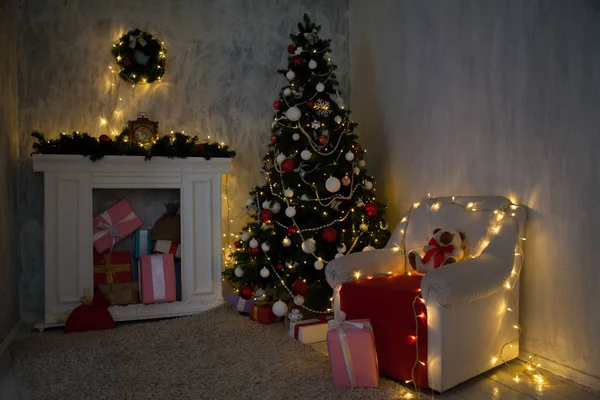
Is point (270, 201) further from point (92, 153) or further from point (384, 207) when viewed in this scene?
point (92, 153)

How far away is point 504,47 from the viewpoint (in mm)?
2777

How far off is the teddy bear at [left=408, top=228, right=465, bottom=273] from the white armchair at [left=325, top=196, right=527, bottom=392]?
0.06m

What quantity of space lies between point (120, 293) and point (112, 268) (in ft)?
0.77

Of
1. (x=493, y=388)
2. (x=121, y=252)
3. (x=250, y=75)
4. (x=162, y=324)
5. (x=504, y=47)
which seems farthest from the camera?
(x=250, y=75)

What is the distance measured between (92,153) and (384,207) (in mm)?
2196

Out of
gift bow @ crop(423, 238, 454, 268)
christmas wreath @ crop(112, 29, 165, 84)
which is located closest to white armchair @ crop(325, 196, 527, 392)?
gift bow @ crop(423, 238, 454, 268)

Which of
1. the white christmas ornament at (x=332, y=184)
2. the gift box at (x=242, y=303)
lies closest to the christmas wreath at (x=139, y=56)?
the white christmas ornament at (x=332, y=184)

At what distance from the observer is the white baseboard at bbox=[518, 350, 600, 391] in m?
2.26

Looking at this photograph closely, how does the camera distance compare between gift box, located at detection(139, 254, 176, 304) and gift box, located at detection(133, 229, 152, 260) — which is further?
gift box, located at detection(133, 229, 152, 260)

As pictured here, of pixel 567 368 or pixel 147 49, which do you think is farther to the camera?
pixel 147 49

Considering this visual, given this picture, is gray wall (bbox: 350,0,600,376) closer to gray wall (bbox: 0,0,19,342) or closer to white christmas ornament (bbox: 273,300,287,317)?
white christmas ornament (bbox: 273,300,287,317)

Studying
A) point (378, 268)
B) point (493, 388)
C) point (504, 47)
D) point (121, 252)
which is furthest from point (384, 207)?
point (121, 252)

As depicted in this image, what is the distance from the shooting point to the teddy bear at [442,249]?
2.63m

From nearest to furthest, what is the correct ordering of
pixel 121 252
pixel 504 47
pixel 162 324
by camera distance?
pixel 504 47, pixel 162 324, pixel 121 252
